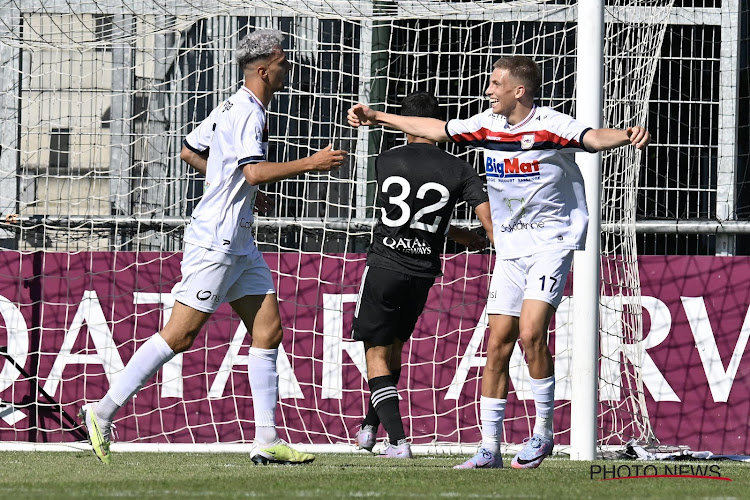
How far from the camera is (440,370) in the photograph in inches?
289

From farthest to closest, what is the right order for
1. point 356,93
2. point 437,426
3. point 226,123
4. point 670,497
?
1. point 356,93
2. point 437,426
3. point 226,123
4. point 670,497

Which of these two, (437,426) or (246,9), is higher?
(246,9)

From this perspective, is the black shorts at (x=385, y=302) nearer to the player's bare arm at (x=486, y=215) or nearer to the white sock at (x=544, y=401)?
the player's bare arm at (x=486, y=215)

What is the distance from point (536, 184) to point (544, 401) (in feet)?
3.27

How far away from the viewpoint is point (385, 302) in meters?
5.70

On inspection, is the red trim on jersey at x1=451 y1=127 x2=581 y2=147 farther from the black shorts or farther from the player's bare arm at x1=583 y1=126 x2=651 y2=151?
the black shorts

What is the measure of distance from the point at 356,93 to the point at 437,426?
228 cm

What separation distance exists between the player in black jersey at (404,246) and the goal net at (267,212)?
5.12 feet

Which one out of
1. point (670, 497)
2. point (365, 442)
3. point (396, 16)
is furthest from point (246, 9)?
point (670, 497)

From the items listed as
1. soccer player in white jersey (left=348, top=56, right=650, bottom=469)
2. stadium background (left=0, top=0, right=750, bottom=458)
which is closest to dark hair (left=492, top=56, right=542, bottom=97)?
soccer player in white jersey (left=348, top=56, right=650, bottom=469)

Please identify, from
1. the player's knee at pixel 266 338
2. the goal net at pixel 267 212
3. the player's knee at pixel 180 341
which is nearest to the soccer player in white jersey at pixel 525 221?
the player's knee at pixel 266 338

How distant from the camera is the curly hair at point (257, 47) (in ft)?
17.4

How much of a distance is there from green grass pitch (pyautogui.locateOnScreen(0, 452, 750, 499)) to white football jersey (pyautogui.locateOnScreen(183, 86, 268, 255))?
102 centimetres

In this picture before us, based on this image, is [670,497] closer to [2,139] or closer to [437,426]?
[437,426]
